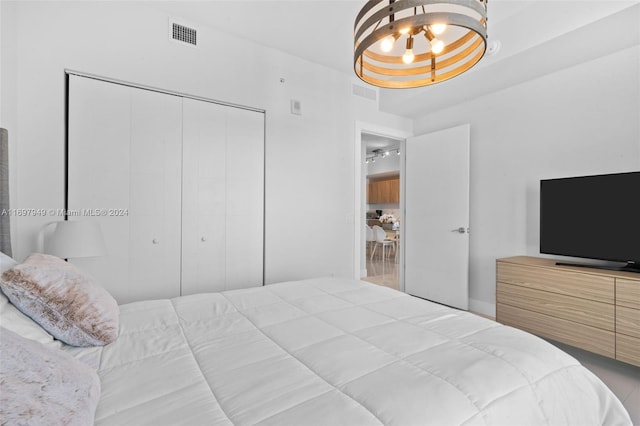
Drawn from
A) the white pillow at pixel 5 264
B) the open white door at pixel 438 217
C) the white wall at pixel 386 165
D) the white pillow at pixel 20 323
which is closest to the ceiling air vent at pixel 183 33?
the white pillow at pixel 5 264

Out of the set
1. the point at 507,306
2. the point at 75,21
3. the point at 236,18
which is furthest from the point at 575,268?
the point at 75,21

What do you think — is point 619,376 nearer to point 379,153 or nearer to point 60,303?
point 60,303

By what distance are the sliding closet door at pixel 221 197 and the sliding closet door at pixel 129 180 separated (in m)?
0.10

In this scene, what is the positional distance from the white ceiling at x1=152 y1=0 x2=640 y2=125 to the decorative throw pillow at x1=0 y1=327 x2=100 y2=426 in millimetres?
2593

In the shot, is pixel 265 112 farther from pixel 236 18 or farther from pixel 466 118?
pixel 466 118

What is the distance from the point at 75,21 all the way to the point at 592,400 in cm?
355

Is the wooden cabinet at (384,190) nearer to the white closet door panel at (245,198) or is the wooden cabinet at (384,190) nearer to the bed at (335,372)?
the white closet door panel at (245,198)

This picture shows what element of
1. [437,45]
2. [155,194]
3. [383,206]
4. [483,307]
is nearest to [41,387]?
[437,45]

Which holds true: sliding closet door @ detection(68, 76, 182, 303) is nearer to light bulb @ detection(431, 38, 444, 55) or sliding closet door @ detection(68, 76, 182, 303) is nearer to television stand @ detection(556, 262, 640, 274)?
light bulb @ detection(431, 38, 444, 55)

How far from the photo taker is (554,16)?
7.29ft

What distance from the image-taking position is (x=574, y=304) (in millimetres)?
2400

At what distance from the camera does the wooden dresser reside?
213cm

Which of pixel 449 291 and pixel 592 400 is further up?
pixel 592 400

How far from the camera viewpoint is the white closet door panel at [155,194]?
243 centimetres
